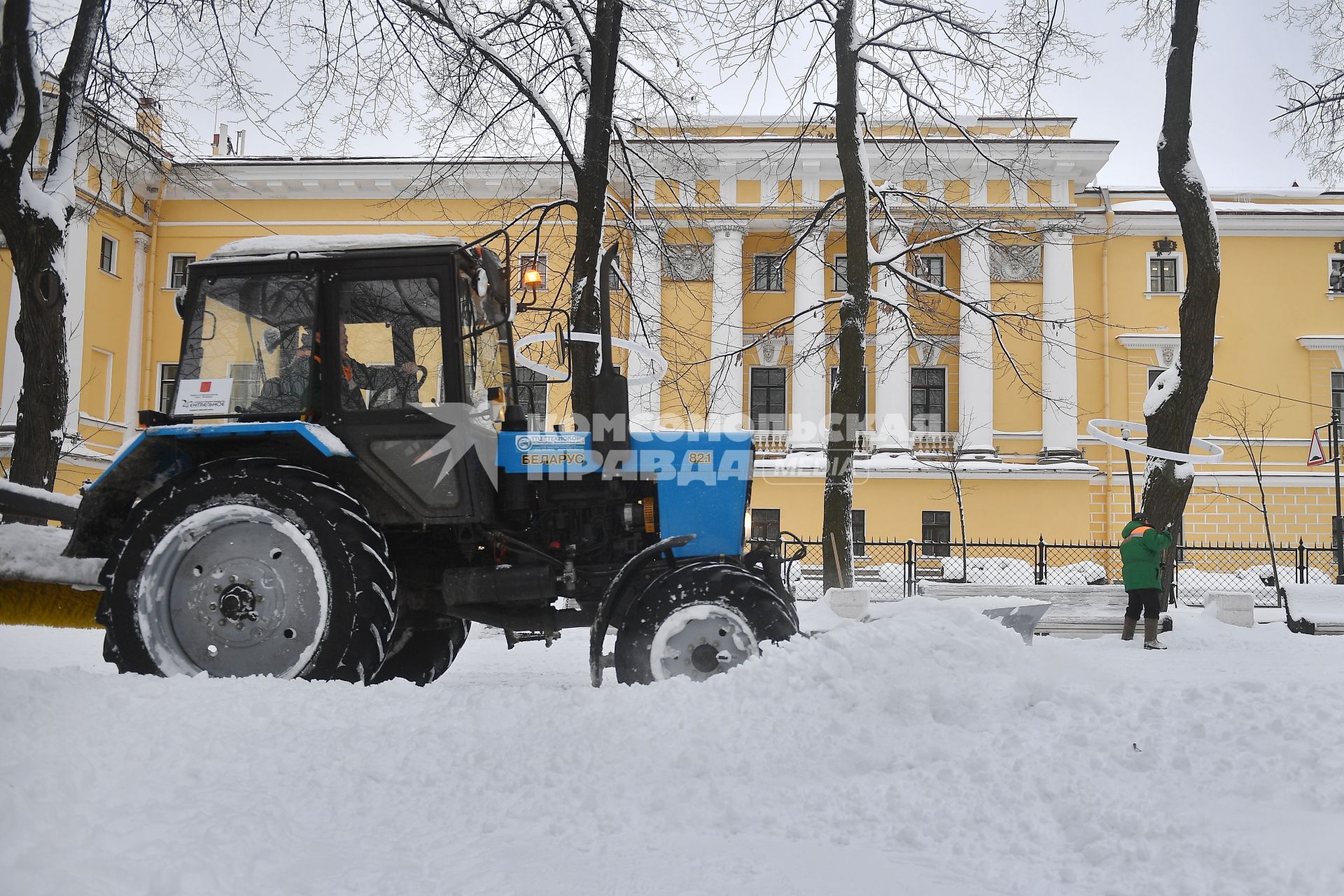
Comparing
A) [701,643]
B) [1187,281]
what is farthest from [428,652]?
[1187,281]

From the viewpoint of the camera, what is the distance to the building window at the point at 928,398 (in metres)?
31.8

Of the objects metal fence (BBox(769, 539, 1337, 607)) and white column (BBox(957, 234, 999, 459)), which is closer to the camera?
metal fence (BBox(769, 539, 1337, 607))

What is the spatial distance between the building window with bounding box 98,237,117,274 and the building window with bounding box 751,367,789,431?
19389mm

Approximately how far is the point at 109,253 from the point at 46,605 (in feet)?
90.2

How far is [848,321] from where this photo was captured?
13406 mm

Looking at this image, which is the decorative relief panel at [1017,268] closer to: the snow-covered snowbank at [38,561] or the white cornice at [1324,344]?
the white cornice at [1324,344]

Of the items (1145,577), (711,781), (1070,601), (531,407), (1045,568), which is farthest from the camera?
(1045,568)

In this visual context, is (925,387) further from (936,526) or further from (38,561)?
(38,561)

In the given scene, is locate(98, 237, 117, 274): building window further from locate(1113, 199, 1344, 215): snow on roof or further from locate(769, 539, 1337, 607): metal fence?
locate(1113, 199, 1344, 215): snow on roof

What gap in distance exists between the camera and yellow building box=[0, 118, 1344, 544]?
29.0 metres

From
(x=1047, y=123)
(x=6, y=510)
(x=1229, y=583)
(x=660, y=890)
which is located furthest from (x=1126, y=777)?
(x=1047, y=123)

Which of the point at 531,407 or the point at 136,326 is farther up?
the point at 136,326

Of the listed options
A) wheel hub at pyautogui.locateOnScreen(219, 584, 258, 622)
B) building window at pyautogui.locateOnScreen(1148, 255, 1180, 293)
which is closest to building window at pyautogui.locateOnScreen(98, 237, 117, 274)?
wheel hub at pyautogui.locateOnScreen(219, 584, 258, 622)

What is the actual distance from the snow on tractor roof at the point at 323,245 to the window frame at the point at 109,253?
27508 mm
